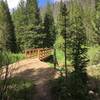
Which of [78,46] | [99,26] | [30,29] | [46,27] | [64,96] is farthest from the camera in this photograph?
[46,27]

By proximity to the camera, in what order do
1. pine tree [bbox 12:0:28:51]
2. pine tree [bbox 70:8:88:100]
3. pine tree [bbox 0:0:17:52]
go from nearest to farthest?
pine tree [bbox 70:8:88:100]
pine tree [bbox 0:0:17:52]
pine tree [bbox 12:0:28:51]

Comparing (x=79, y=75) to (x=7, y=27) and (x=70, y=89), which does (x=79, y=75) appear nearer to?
(x=70, y=89)

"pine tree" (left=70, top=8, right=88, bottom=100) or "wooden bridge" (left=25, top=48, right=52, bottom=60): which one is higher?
"pine tree" (left=70, top=8, right=88, bottom=100)

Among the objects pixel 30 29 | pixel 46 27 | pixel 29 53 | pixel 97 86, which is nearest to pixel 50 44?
pixel 46 27

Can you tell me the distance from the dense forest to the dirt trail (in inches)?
16.3

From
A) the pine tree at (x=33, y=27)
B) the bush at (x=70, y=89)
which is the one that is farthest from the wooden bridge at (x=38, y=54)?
the bush at (x=70, y=89)

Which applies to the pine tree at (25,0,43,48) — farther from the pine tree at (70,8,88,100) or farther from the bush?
the bush

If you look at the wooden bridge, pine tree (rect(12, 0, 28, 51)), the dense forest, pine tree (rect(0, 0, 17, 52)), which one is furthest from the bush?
pine tree (rect(12, 0, 28, 51))

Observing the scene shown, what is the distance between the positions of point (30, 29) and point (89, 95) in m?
34.5

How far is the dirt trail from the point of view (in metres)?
21.3

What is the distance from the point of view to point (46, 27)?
61250 mm

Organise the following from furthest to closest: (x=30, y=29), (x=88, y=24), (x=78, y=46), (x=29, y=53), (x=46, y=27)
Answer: (x=88, y=24), (x=46, y=27), (x=30, y=29), (x=29, y=53), (x=78, y=46)

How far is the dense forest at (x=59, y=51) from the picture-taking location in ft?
67.1

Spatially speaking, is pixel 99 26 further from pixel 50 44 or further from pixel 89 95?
pixel 89 95
